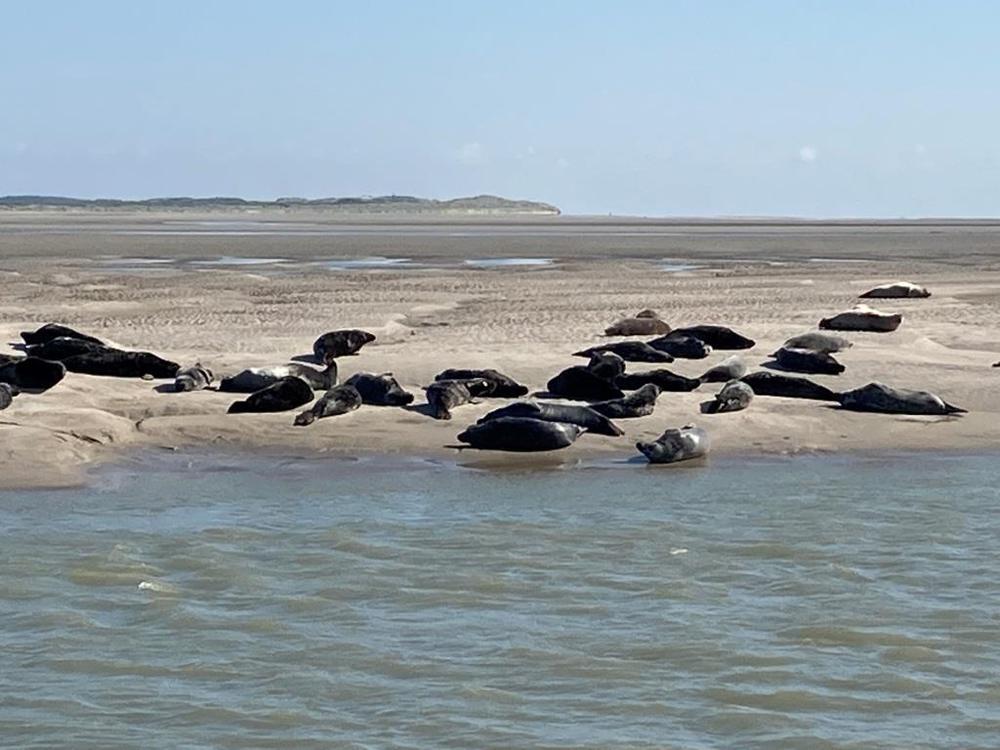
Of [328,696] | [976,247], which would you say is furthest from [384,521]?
[976,247]

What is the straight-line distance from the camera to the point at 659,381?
13.5 m

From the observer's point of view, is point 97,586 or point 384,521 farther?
point 384,521

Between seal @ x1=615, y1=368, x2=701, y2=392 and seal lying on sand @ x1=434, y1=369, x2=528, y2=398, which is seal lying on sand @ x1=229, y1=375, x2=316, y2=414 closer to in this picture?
seal lying on sand @ x1=434, y1=369, x2=528, y2=398

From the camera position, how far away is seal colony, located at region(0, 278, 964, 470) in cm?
1144

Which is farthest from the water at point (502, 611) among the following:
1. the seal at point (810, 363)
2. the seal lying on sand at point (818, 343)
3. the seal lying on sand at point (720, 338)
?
the seal lying on sand at point (720, 338)

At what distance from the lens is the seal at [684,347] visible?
15.4 metres

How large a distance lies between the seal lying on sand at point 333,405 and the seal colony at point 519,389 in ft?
0.03

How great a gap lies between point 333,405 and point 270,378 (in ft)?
3.65

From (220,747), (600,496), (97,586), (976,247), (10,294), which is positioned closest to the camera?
(220,747)

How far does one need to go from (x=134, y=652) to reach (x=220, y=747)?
1.20m

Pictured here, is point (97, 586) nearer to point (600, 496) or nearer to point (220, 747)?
point (220, 747)

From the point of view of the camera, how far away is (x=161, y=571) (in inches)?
316

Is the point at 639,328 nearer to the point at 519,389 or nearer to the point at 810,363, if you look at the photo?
the point at 810,363

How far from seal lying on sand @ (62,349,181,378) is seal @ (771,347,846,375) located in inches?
211
